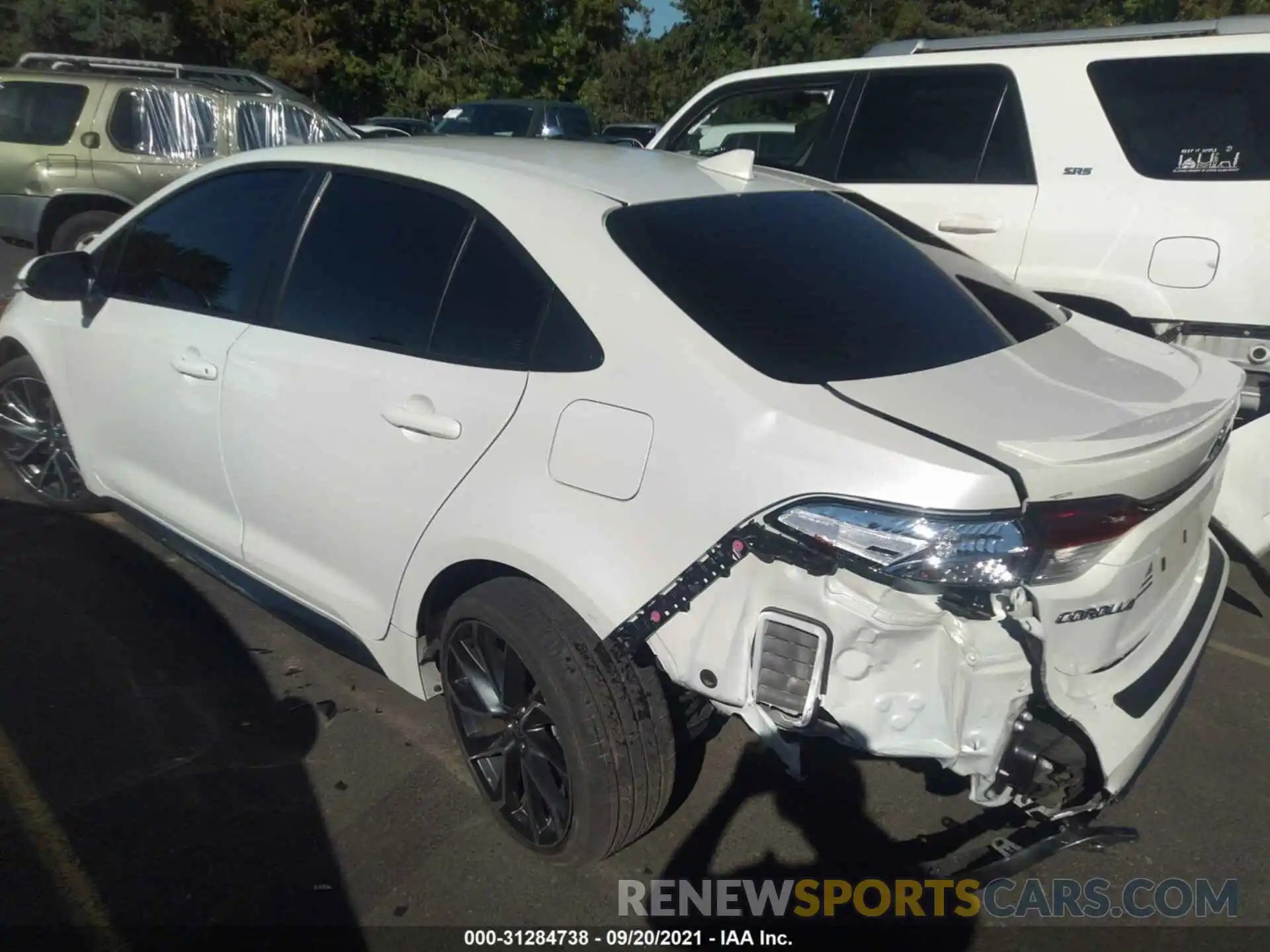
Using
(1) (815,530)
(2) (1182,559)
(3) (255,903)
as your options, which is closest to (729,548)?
(1) (815,530)

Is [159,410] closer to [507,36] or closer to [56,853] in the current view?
[56,853]

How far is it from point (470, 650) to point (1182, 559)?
5.84 feet

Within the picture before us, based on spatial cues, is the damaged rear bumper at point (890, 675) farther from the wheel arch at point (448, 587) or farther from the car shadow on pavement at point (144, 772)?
the car shadow on pavement at point (144, 772)

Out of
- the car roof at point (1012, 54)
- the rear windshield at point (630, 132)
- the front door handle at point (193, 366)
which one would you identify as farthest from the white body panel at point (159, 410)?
the rear windshield at point (630, 132)

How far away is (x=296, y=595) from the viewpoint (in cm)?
323

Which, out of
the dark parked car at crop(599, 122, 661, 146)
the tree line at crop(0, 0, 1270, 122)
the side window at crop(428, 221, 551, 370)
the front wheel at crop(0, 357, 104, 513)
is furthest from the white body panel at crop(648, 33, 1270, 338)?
the tree line at crop(0, 0, 1270, 122)

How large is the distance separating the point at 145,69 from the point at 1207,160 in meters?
9.98

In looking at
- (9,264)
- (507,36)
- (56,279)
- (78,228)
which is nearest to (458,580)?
(56,279)

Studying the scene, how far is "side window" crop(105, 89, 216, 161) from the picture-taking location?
926 cm

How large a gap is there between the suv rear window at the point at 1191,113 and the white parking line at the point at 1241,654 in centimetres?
201

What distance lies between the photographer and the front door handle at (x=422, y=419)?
2.61 metres

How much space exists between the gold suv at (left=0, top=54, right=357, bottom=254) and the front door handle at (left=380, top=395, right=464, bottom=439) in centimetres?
782

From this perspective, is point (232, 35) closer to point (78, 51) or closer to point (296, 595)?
point (78, 51)

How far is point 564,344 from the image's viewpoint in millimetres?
2496
